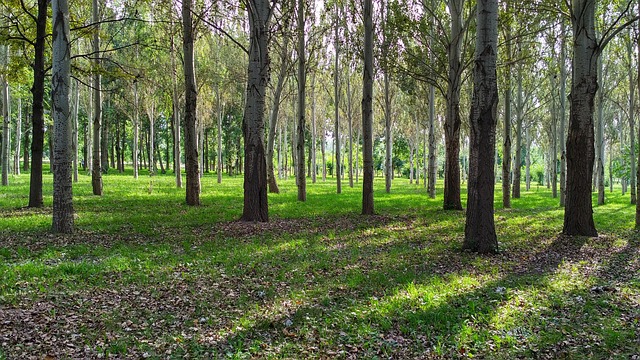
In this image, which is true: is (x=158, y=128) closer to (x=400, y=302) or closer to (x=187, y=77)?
(x=187, y=77)

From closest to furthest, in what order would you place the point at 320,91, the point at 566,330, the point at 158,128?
1. the point at 566,330
2. the point at 320,91
3. the point at 158,128

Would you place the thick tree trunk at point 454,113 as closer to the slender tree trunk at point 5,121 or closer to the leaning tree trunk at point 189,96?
the leaning tree trunk at point 189,96

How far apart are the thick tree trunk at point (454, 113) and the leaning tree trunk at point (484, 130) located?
24.9 ft

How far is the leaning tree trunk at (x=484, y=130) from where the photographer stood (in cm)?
822

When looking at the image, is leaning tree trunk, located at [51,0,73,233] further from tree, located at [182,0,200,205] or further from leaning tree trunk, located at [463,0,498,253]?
leaning tree trunk, located at [463,0,498,253]

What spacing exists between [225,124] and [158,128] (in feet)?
43.1

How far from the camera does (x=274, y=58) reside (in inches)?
1029

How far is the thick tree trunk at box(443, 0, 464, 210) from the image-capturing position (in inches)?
613

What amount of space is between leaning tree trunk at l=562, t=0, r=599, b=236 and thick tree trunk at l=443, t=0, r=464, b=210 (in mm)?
5201

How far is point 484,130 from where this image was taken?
8305 millimetres

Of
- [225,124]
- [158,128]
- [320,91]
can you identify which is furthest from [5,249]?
[158,128]

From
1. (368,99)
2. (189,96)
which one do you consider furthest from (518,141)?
(189,96)

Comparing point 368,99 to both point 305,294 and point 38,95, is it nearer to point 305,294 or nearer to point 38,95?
point 305,294

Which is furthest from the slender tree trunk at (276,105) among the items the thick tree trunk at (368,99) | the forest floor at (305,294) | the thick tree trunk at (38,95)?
the forest floor at (305,294)
